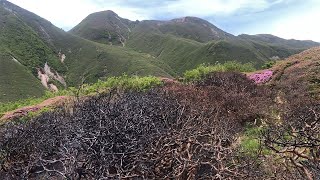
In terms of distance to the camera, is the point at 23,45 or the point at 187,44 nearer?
the point at 23,45

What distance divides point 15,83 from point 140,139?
55.2 m

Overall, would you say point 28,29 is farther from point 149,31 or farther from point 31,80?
point 149,31

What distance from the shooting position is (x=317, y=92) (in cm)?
1359

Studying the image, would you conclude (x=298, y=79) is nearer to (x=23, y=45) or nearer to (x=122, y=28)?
(x=23, y=45)

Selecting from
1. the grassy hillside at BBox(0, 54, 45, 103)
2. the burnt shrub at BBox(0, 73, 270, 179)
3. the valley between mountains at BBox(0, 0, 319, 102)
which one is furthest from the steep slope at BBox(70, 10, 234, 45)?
the burnt shrub at BBox(0, 73, 270, 179)

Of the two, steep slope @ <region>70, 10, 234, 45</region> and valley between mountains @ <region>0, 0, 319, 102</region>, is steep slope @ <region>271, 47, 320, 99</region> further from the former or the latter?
steep slope @ <region>70, 10, 234, 45</region>

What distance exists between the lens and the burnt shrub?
5734 mm

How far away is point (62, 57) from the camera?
9044 centimetres

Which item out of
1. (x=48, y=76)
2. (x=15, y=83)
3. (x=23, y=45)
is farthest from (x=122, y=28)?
(x=15, y=83)

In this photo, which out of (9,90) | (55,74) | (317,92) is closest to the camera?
(317,92)

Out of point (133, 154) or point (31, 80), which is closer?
point (133, 154)

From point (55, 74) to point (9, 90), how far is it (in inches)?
1057

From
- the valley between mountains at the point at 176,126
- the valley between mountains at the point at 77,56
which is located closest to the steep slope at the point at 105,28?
the valley between mountains at the point at 77,56

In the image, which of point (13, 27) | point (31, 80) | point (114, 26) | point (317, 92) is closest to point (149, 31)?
point (114, 26)
